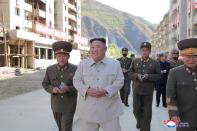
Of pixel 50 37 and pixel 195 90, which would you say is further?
pixel 50 37

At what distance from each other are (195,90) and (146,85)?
12.8 feet

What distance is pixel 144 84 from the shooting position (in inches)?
347

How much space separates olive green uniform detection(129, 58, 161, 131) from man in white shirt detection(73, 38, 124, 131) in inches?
129

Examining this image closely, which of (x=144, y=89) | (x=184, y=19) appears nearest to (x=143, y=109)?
(x=144, y=89)

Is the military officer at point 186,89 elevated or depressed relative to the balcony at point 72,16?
depressed

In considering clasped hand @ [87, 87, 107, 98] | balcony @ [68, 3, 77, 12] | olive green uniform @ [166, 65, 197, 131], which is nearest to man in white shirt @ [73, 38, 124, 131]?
clasped hand @ [87, 87, 107, 98]

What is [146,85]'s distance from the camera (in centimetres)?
880

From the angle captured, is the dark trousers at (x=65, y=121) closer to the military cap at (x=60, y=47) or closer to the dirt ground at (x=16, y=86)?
the military cap at (x=60, y=47)

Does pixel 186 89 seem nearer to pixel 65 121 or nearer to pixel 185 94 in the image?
pixel 185 94

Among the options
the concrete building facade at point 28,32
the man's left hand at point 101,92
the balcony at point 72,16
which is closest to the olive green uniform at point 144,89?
the man's left hand at point 101,92

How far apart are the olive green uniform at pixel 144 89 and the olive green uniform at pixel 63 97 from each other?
2.34 m

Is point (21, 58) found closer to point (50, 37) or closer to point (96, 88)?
point (50, 37)

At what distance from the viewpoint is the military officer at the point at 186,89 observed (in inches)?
191

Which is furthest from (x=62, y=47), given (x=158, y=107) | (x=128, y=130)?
(x=158, y=107)
